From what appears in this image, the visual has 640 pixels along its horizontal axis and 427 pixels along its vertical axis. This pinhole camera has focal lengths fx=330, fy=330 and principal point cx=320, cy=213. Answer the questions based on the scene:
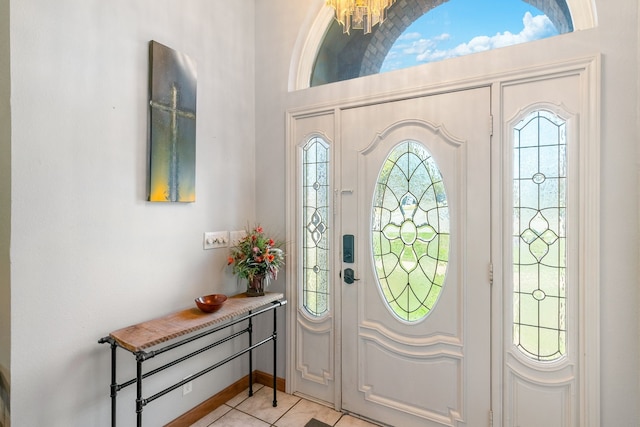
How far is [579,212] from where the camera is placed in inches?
64.6

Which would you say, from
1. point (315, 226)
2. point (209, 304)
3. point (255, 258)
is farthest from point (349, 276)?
point (209, 304)

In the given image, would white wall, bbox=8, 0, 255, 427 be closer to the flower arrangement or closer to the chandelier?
the flower arrangement

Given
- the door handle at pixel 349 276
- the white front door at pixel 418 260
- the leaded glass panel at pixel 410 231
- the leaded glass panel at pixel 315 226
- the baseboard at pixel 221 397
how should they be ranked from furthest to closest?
the leaded glass panel at pixel 315 226
the door handle at pixel 349 276
the baseboard at pixel 221 397
the leaded glass panel at pixel 410 231
the white front door at pixel 418 260

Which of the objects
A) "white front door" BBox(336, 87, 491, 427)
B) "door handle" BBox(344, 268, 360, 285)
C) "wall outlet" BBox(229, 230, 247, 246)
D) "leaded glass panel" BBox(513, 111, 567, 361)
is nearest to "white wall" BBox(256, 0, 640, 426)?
"leaded glass panel" BBox(513, 111, 567, 361)

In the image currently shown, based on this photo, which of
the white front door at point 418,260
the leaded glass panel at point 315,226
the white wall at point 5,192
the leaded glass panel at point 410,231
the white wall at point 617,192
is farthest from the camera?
the leaded glass panel at point 315,226

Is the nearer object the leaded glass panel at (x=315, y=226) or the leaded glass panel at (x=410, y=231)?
Result: the leaded glass panel at (x=410, y=231)

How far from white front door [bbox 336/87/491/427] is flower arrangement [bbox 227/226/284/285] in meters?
0.49

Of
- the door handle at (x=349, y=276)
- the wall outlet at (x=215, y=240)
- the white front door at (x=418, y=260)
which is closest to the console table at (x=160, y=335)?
the wall outlet at (x=215, y=240)

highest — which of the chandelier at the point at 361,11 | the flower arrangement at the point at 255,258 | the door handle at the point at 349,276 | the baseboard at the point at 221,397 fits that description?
the chandelier at the point at 361,11

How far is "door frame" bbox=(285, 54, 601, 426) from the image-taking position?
1604 millimetres

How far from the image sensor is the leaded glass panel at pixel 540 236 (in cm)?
170

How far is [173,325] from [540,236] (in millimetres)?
2041

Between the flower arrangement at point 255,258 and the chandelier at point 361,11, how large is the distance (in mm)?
1471

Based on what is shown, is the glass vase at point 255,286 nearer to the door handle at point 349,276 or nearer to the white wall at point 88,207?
the white wall at point 88,207
